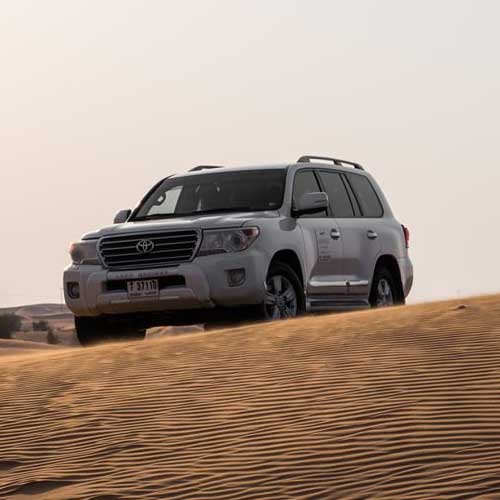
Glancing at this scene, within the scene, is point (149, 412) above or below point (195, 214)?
below

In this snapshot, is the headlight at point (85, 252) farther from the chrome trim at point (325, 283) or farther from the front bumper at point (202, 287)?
the chrome trim at point (325, 283)

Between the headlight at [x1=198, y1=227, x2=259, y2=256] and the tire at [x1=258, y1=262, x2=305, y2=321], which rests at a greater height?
the headlight at [x1=198, y1=227, x2=259, y2=256]

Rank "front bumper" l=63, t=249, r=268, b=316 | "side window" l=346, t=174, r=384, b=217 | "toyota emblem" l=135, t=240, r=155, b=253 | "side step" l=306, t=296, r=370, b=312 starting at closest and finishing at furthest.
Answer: "front bumper" l=63, t=249, r=268, b=316 → "toyota emblem" l=135, t=240, r=155, b=253 → "side step" l=306, t=296, r=370, b=312 → "side window" l=346, t=174, r=384, b=217

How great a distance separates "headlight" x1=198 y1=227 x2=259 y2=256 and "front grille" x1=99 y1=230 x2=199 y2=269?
0.10 meters

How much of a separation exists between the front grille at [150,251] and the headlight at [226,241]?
10 centimetres

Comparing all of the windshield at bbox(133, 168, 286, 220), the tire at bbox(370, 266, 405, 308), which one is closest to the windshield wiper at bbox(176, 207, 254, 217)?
the windshield at bbox(133, 168, 286, 220)

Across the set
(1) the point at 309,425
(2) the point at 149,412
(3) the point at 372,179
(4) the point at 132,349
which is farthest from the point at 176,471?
(3) the point at 372,179

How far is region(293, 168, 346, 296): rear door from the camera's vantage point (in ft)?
49.4

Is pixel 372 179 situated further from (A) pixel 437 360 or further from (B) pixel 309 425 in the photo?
(B) pixel 309 425

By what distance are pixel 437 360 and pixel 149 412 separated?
1957 mm

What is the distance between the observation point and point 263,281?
14.0 metres

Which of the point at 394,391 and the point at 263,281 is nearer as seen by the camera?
the point at 394,391

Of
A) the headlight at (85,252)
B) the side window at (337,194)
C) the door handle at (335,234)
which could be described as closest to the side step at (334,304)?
the door handle at (335,234)

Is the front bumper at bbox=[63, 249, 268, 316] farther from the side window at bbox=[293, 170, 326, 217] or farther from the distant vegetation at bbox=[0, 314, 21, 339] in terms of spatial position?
the distant vegetation at bbox=[0, 314, 21, 339]
